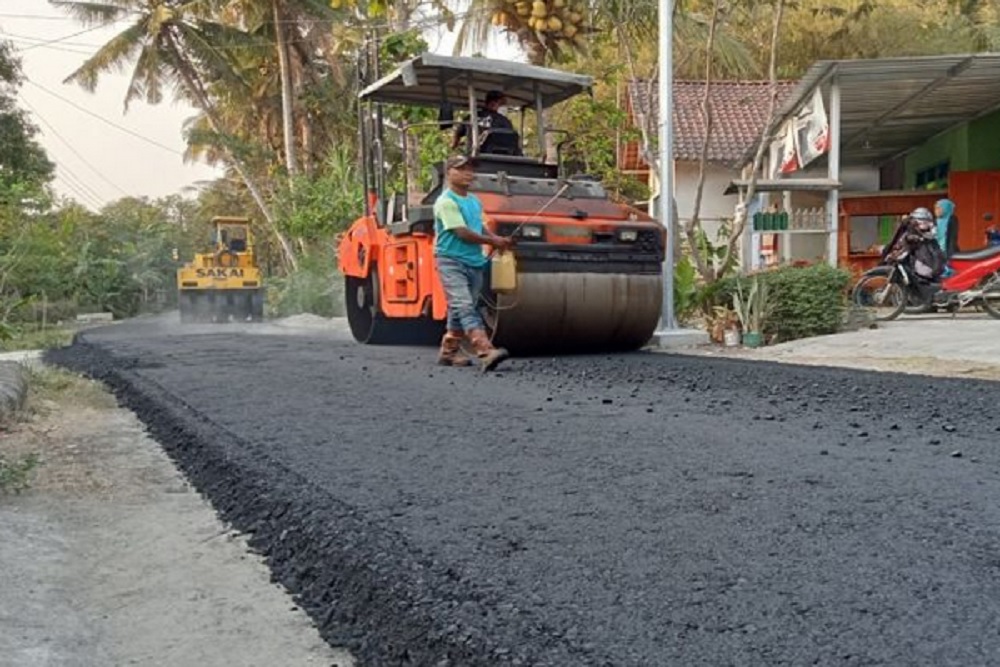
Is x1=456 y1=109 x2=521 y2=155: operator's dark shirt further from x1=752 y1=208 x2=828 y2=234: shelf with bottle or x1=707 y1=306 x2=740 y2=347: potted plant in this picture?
x1=752 y1=208 x2=828 y2=234: shelf with bottle

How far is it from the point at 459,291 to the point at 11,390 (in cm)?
283

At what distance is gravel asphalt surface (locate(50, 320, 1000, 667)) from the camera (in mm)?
1928

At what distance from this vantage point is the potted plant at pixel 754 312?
898cm

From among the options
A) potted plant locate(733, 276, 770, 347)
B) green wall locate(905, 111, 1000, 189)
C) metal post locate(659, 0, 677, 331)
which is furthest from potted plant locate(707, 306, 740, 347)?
green wall locate(905, 111, 1000, 189)

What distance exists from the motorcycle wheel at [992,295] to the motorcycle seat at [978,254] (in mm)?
263

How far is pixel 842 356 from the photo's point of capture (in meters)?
7.59

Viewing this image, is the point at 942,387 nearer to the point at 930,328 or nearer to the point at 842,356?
the point at 842,356

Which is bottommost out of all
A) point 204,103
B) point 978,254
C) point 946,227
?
point 978,254

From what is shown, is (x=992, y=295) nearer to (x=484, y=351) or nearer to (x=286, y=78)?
(x=484, y=351)

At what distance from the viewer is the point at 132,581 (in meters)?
2.68

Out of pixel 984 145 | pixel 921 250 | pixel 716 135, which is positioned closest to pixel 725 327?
pixel 921 250

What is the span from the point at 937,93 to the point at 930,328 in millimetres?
5021

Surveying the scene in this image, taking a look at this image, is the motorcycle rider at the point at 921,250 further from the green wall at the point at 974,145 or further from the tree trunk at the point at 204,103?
the tree trunk at the point at 204,103

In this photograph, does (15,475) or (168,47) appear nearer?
(15,475)
